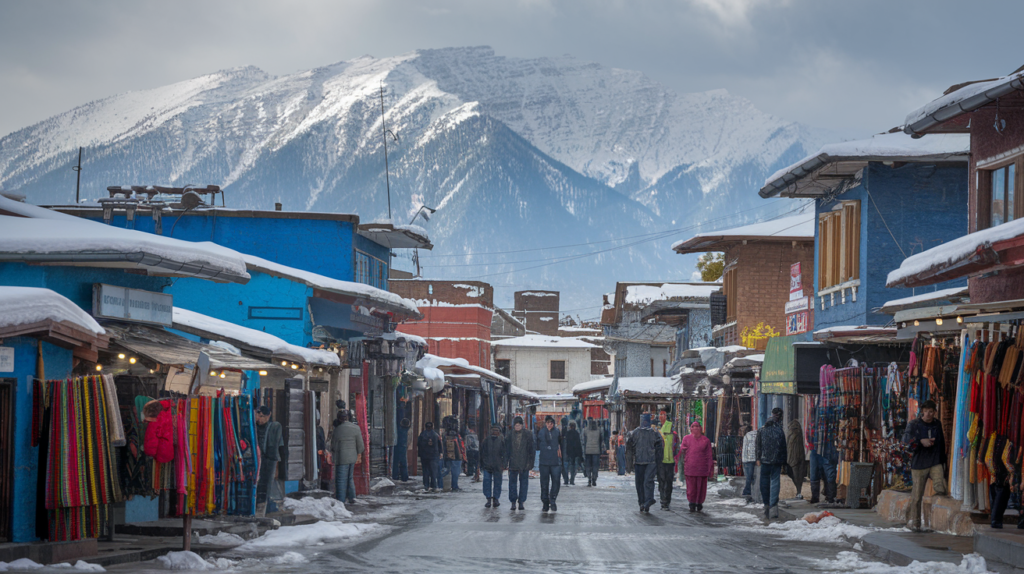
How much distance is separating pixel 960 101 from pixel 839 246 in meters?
9.90

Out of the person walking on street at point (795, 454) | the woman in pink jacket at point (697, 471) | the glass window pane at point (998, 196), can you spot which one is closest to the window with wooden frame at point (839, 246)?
the person walking on street at point (795, 454)

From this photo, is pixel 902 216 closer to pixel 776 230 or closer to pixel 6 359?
pixel 776 230

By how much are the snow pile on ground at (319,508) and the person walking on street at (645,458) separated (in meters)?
5.32

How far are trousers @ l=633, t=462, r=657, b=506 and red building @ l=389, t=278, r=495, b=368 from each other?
1683 inches

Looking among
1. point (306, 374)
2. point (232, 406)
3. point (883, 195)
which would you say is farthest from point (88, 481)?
point (883, 195)

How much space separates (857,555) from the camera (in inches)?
514

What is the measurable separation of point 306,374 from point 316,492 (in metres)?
2.18

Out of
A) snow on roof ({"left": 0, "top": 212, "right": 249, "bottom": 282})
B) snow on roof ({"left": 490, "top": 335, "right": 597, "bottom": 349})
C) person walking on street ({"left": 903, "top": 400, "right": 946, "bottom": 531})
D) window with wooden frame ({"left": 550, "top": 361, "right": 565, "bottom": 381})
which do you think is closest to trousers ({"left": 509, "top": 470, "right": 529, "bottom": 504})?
snow on roof ({"left": 0, "top": 212, "right": 249, "bottom": 282})

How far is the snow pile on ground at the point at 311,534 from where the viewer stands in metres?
14.2

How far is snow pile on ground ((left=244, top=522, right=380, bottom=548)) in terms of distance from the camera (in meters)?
14.2

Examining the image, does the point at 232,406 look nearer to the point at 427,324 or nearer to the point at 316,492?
the point at 316,492

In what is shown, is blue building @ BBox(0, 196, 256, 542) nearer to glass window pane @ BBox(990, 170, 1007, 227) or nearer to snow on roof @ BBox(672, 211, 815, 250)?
glass window pane @ BBox(990, 170, 1007, 227)

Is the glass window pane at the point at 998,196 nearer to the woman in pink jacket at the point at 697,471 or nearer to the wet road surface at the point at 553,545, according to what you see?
the wet road surface at the point at 553,545

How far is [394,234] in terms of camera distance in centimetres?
3155
